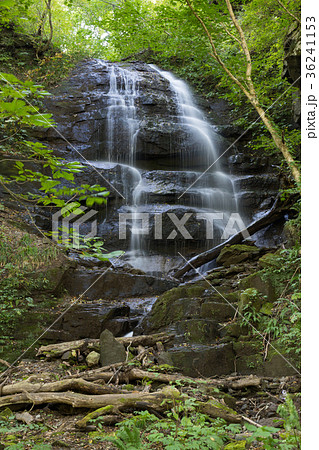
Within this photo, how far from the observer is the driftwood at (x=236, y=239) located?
8055mm

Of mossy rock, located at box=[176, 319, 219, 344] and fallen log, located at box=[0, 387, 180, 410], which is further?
mossy rock, located at box=[176, 319, 219, 344]

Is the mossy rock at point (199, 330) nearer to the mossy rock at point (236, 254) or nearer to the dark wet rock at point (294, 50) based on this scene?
the mossy rock at point (236, 254)

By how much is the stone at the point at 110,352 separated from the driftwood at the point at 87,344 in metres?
0.25

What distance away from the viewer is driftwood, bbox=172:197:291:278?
806cm

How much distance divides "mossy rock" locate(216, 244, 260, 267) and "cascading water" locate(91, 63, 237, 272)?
241cm

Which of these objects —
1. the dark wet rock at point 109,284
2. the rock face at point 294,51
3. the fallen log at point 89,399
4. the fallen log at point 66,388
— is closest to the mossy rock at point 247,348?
the fallen log at point 89,399

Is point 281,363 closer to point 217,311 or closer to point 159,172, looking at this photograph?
point 217,311

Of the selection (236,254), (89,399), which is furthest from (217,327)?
(236,254)

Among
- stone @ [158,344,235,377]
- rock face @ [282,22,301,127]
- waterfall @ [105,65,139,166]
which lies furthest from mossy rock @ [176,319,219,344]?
waterfall @ [105,65,139,166]

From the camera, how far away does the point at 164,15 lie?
567 cm

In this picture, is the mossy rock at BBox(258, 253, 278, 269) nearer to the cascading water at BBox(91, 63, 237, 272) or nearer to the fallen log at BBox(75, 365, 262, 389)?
the fallen log at BBox(75, 365, 262, 389)

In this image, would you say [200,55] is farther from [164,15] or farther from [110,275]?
[110,275]

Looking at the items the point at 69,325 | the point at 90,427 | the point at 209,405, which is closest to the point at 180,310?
the point at 69,325
